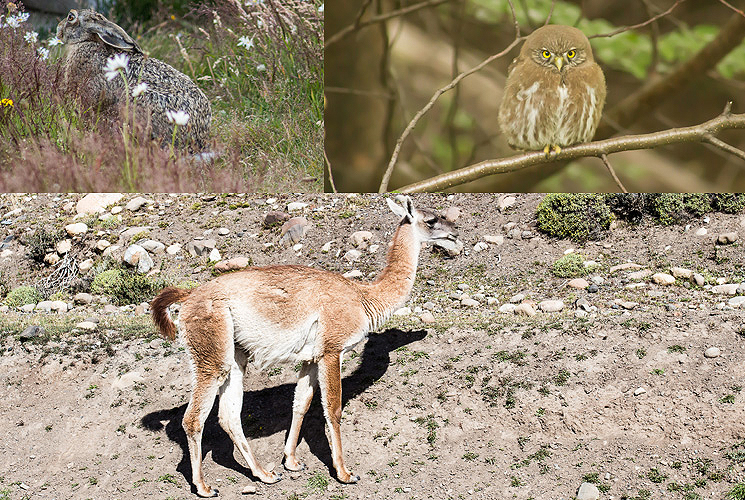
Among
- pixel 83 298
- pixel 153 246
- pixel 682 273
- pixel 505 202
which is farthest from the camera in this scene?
pixel 505 202

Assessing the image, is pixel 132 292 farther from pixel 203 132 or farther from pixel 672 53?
pixel 672 53

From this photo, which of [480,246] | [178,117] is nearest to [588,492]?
[480,246]

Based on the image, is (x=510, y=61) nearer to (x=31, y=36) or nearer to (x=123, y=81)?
(x=123, y=81)

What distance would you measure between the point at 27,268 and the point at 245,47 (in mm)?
4284

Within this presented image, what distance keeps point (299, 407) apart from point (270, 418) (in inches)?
30.7

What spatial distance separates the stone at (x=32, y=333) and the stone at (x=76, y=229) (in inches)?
121

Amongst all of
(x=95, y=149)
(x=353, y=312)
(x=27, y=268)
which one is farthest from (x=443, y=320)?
(x=27, y=268)

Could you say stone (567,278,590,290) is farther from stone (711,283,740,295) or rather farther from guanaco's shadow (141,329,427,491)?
guanaco's shadow (141,329,427,491)

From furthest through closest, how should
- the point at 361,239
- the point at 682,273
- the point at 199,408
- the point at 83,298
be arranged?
the point at 361,239 → the point at 83,298 → the point at 682,273 → the point at 199,408

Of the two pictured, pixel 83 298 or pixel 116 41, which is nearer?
pixel 83 298

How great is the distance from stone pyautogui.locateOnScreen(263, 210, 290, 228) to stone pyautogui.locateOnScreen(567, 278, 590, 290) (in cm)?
400

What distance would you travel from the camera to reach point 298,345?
523 centimetres

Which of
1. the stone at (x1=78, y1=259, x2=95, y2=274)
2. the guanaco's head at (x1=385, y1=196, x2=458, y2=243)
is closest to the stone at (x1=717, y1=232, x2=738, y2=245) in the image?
the guanaco's head at (x1=385, y1=196, x2=458, y2=243)

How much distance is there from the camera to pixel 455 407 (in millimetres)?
5945
